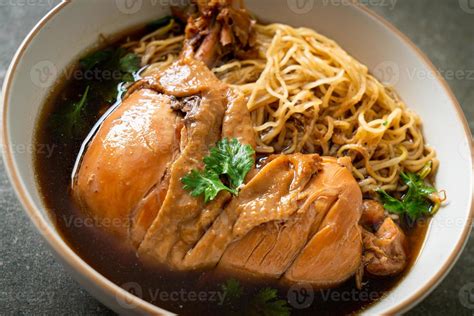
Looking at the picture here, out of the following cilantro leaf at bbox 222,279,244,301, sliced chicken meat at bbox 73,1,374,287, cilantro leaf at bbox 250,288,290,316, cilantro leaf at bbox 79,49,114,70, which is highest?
cilantro leaf at bbox 79,49,114,70

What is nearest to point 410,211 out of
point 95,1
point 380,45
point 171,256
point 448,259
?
point 448,259

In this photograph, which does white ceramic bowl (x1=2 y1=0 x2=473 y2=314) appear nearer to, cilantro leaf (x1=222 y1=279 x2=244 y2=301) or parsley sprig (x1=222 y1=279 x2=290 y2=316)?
parsley sprig (x1=222 y1=279 x2=290 y2=316)

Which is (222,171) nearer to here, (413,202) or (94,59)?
(413,202)

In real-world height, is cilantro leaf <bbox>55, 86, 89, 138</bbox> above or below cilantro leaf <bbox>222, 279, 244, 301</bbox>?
above

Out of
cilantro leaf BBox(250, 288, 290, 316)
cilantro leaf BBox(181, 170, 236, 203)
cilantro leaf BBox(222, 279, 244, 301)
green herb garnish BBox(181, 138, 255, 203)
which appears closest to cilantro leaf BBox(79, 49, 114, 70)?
green herb garnish BBox(181, 138, 255, 203)

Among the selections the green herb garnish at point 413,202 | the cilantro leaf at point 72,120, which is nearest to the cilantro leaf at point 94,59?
the cilantro leaf at point 72,120

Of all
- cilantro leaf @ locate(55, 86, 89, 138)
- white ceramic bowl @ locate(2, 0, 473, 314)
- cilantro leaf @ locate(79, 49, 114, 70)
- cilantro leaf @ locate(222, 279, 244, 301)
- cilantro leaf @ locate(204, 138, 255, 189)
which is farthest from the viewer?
cilantro leaf @ locate(79, 49, 114, 70)

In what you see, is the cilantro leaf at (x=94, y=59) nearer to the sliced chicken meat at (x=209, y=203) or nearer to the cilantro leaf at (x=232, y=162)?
the sliced chicken meat at (x=209, y=203)

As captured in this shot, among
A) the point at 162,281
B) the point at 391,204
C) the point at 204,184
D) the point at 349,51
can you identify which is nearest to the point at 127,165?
the point at 204,184
